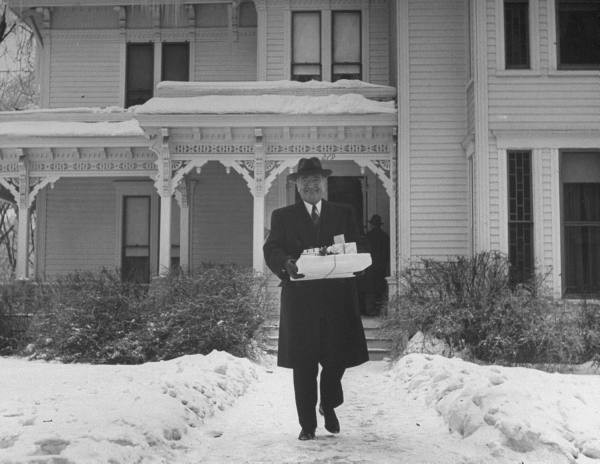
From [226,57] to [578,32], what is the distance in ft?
26.3

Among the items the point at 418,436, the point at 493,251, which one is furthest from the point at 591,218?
the point at 418,436

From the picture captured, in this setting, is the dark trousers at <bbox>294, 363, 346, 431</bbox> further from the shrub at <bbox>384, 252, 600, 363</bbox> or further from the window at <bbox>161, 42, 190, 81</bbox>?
the window at <bbox>161, 42, 190, 81</bbox>

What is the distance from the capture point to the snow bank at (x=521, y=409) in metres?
4.77

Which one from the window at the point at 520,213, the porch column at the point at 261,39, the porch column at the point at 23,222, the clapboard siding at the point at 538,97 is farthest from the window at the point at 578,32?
the porch column at the point at 23,222

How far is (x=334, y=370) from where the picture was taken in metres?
5.36

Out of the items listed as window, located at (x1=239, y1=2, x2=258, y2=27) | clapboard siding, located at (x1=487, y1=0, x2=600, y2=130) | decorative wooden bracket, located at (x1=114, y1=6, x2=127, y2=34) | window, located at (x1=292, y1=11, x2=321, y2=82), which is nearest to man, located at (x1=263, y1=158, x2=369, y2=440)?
clapboard siding, located at (x1=487, y1=0, x2=600, y2=130)

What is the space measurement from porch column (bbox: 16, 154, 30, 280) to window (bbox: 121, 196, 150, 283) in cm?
252

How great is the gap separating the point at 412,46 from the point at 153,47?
6853 millimetres

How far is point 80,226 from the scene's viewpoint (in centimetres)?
1681

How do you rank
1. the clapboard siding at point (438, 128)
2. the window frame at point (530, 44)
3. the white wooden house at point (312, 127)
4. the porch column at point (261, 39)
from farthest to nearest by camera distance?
the porch column at point (261, 39) < the clapboard siding at point (438, 128) < the window frame at point (530, 44) < the white wooden house at point (312, 127)

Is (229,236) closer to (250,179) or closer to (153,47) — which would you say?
(250,179)

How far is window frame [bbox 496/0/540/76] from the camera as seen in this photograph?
478 inches

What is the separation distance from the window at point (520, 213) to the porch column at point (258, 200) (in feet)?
14.7

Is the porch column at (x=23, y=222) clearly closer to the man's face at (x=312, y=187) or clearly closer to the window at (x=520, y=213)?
the window at (x=520, y=213)
